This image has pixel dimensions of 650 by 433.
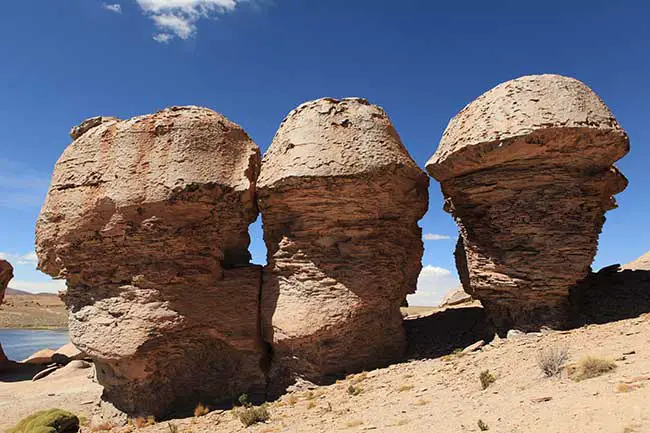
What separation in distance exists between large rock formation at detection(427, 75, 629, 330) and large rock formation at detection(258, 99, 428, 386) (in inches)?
80.4

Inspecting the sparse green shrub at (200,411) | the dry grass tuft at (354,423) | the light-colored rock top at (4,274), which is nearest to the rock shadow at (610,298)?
the dry grass tuft at (354,423)

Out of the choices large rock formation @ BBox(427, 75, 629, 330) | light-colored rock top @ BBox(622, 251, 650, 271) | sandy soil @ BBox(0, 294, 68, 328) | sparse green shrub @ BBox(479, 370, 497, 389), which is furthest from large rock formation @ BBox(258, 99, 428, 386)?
sandy soil @ BBox(0, 294, 68, 328)

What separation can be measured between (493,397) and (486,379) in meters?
0.81

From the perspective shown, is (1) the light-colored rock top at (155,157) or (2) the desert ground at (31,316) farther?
(2) the desert ground at (31,316)

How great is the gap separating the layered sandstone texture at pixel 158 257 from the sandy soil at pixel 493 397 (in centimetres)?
139

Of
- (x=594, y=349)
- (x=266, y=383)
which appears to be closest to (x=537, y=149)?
(x=594, y=349)

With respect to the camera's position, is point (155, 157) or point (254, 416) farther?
point (155, 157)

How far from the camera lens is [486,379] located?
835 centimetres

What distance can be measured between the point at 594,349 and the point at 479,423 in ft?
12.8

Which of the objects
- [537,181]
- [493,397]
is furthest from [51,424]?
[537,181]

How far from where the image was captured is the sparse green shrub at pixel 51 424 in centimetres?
1135

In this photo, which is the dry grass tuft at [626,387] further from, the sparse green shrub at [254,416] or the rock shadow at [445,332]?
the sparse green shrub at [254,416]

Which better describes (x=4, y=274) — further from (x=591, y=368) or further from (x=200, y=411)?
(x=591, y=368)

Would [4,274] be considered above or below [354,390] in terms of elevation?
above
